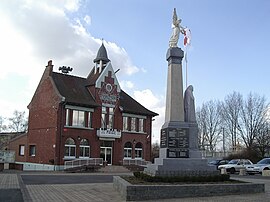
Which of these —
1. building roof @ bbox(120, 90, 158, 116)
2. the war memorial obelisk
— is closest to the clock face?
building roof @ bbox(120, 90, 158, 116)

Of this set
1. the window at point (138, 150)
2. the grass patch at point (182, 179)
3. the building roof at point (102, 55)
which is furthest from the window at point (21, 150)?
the grass patch at point (182, 179)

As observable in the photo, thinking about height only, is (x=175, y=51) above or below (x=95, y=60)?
below

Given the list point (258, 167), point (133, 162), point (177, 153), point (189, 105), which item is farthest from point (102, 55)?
point (177, 153)

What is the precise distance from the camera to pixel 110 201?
11.8 meters

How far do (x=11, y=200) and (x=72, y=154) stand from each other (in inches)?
1015

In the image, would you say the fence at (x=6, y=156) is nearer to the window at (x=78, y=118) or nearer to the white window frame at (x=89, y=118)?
the window at (x=78, y=118)

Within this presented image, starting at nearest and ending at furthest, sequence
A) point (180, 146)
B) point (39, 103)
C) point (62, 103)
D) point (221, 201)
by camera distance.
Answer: point (221, 201), point (180, 146), point (62, 103), point (39, 103)

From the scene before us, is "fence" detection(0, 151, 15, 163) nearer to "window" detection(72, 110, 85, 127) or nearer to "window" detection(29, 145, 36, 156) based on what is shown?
"window" detection(29, 145, 36, 156)

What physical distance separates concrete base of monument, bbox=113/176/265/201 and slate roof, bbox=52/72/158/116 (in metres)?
26.0

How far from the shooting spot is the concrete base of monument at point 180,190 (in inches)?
471

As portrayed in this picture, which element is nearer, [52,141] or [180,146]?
[180,146]

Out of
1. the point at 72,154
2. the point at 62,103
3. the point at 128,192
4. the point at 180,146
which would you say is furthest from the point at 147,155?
the point at 128,192

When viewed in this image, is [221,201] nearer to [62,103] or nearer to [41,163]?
[62,103]

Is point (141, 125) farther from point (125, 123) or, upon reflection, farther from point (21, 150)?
point (21, 150)
